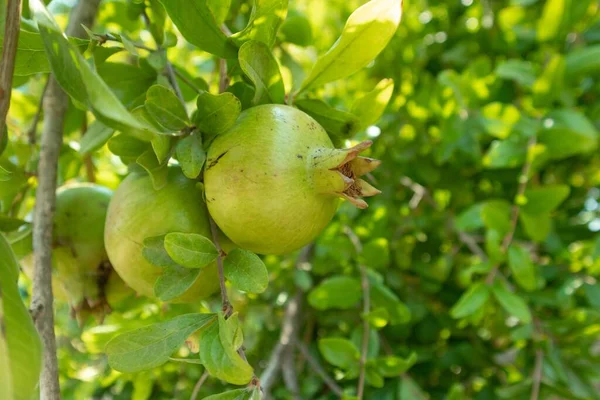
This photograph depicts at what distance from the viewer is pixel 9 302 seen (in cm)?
42

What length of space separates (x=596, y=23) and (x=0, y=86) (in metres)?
1.38

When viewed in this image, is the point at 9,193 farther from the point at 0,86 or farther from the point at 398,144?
the point at 398,144

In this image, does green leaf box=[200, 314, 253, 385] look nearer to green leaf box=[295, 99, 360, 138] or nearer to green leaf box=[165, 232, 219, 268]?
green leaf box=[165, 232, 219, 268]

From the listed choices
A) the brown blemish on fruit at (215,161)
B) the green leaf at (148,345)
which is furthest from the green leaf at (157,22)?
the green leaf at (148,345)

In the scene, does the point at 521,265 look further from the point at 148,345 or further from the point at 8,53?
the point at 8,53

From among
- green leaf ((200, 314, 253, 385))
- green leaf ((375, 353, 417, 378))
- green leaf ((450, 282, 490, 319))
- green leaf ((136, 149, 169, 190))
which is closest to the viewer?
green leaf ((200, 314, 253, 385))

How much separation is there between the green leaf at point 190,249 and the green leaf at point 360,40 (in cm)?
24

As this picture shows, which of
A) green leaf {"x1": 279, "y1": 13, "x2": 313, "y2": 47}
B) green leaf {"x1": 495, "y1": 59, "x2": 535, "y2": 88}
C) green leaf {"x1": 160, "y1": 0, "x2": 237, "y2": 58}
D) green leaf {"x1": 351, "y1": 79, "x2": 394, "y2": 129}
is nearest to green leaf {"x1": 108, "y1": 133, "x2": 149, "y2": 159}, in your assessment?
green leaf {"x1": 160, "y1": 0, "x2": 237, "y2": 58}

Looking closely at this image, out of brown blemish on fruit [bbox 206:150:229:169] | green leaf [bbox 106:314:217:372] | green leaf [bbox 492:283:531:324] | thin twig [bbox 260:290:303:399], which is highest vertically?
brown blemish on fruit [bbox 206:150:229:169]

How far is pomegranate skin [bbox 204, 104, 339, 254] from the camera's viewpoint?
1.88ft

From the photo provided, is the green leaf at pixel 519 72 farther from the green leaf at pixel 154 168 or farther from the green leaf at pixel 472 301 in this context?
the green leaf at pixel 154 168

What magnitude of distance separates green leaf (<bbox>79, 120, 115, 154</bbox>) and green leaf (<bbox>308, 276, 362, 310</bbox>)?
1.72 feet

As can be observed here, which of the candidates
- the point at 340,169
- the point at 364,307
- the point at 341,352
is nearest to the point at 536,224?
the point at 364,307

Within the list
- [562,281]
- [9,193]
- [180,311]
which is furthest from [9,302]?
[562,281]
